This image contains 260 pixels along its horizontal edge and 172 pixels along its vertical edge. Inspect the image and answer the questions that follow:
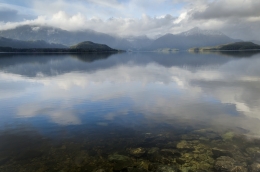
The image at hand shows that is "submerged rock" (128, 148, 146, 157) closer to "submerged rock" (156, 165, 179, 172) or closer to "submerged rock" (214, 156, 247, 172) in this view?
"submerged rock" (156, 165, 179, 172)

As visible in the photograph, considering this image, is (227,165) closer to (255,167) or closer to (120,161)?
(255,167)

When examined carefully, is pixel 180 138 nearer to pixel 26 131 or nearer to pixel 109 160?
pixel 109 160

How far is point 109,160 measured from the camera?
697 inches

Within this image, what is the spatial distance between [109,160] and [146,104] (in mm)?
18447

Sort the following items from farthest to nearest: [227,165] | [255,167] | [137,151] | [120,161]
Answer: [137,151], [120,161], [227,165], [255,167]

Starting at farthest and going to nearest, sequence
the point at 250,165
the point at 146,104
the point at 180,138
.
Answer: the point at 146,104 → the point at 180,138 → the point at 250,165

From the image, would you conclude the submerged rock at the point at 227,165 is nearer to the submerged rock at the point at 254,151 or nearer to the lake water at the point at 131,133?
the lake water at the point at 131,133

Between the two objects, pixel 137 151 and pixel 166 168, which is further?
pixel 137 151

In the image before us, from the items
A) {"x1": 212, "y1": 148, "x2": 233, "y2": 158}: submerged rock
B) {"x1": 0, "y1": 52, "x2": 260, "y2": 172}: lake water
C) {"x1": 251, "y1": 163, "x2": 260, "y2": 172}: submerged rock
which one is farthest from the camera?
{"x1": 212, "y1": 148, "x2": 233, "y2": 158}: submerged rock

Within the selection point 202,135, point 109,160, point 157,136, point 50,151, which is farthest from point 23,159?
point 202,135

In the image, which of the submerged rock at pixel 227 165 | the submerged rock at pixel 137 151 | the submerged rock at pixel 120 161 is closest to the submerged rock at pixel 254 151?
the submerged rock at pixel 227 165

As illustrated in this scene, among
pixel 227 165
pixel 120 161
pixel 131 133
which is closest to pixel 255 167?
pixel 227 165

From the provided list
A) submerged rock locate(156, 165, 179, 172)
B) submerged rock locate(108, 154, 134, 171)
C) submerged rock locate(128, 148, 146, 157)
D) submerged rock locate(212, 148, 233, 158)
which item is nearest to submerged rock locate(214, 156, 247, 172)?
submerged rock locate(212, 148, 233, 158)

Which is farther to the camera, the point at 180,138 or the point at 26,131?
the point at 26,131
